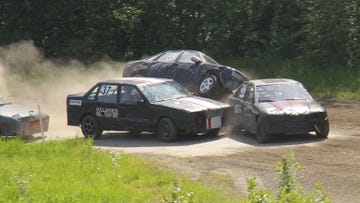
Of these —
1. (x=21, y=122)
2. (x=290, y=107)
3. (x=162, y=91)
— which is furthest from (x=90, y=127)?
(x=290, y=107)

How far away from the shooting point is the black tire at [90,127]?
1856 centimetres

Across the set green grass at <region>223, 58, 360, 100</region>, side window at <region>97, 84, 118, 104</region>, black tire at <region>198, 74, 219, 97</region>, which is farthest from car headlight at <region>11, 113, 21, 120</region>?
green grass at <region>223, 58, 360, 100</region>

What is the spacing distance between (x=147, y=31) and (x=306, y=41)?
29.9ft

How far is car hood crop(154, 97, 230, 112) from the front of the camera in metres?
17.2

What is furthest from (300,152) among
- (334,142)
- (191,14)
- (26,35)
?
(26,35)

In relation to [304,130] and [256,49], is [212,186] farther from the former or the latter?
[256,49]

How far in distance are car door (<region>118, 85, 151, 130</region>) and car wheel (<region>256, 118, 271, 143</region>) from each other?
8.81 ft

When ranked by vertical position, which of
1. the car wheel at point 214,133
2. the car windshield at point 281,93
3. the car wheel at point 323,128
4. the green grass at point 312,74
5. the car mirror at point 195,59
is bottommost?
the car wheel at point 214,133

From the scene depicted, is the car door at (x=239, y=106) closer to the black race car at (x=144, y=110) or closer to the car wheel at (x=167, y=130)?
the black race car at (x=144, y=110)

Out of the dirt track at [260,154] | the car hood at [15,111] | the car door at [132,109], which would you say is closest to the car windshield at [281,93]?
the dirt track at [260,154]

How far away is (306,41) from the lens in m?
28.0

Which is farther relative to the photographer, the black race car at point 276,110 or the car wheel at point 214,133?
the car wheel at point 214,133

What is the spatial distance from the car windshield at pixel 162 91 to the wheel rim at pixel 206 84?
6.15 feet

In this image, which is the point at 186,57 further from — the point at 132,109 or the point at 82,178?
the point at 82,178
